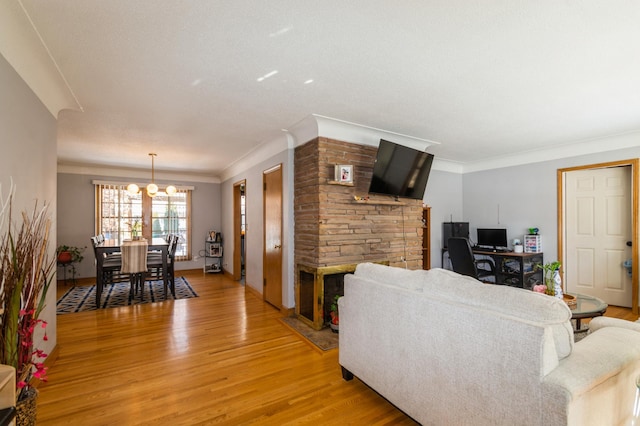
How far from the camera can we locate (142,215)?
678cm

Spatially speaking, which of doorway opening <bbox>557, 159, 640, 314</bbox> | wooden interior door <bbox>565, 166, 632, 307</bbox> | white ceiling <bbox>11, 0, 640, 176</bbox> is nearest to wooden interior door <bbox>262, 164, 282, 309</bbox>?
white ceiling <bbox>11, 0, 640, 176</bbox>

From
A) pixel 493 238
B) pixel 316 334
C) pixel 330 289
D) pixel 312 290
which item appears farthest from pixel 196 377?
pixel 493 238

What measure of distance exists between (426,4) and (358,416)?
7.91 feet

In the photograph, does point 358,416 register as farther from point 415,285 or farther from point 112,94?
point 112,94

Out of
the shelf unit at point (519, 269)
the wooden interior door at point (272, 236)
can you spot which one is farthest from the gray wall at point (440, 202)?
the wooden interior door at point (272, 236)

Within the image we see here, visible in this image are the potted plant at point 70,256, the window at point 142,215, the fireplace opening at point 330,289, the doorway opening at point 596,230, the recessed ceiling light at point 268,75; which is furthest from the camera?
the window at point 142,215

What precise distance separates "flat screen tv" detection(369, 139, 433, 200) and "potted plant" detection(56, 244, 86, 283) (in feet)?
18.4

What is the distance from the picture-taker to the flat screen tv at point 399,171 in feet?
11.7

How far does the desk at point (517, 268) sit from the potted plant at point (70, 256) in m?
7.15

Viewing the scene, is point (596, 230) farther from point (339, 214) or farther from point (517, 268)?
point (339, 214)

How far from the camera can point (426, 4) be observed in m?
1.59

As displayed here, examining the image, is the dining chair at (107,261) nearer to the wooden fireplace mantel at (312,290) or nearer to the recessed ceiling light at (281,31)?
the wooden fireplace mantel at (312,290)

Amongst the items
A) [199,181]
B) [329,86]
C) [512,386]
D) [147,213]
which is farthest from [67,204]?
[512,386]

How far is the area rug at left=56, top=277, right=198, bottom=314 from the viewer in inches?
172
